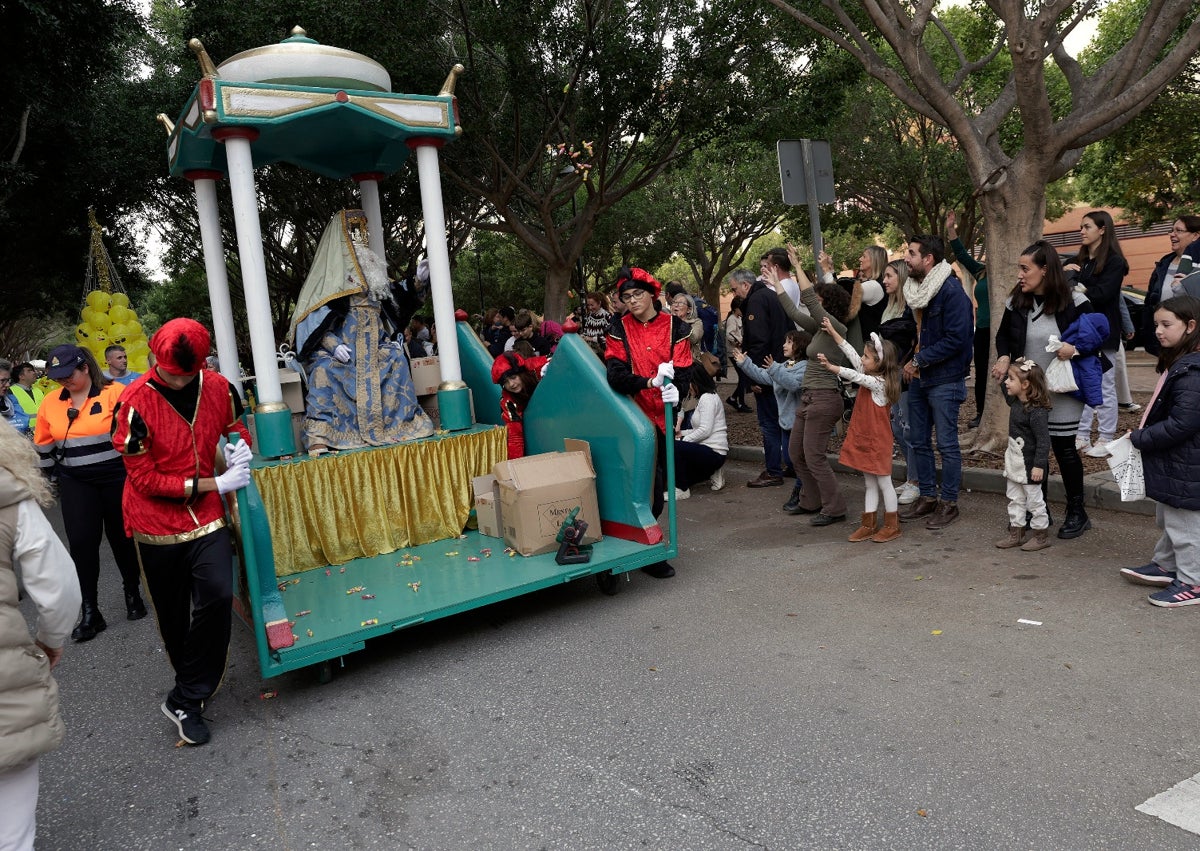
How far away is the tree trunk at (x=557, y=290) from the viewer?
1542 cm

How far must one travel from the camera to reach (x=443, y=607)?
13.6 ft

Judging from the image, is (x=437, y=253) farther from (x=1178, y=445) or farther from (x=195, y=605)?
→ (x=1178, y=445)

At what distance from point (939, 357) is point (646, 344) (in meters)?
1.96

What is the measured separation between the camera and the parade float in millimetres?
4645

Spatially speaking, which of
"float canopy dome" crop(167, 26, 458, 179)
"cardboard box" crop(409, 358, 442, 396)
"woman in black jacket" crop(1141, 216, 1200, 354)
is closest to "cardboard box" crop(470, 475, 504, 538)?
"cardboard box" crop(409, 358, 442, 396)

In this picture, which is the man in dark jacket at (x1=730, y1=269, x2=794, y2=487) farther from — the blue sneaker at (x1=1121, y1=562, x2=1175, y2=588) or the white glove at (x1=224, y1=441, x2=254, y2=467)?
the white glove at (x1=224, y1=441, x2=254, y2=467)

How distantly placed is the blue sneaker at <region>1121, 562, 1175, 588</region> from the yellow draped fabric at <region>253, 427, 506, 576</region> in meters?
3.76

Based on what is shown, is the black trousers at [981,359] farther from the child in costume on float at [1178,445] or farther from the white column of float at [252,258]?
the white column of float at [252,258]

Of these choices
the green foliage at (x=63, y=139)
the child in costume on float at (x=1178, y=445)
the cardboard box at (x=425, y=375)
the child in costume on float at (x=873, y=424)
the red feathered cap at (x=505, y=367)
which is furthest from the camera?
the green foliage at (x=63, y=139)

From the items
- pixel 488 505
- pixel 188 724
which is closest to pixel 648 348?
pixel 488 505

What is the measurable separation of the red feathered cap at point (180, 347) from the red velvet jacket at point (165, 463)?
13 cm

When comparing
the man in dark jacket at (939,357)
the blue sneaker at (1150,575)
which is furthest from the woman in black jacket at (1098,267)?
the blue sneaker at (1150,575)

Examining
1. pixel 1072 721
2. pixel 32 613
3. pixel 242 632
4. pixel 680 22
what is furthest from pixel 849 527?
pixel 680 22

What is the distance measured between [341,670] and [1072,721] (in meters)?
3.24
